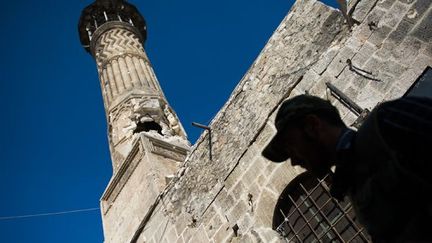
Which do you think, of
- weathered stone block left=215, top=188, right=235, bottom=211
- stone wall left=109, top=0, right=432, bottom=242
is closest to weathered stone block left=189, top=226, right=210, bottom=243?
stone wall left=109, top=0, right=432, bottom=242

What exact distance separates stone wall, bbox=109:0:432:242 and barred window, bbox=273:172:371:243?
124mm

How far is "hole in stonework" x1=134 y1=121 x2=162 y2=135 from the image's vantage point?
920 centimetres

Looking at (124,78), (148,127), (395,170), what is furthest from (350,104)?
(124,78)

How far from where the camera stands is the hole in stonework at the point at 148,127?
362 inches

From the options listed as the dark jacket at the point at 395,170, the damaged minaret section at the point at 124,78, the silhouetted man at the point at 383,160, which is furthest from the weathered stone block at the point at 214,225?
the dark jacket at the point at 395,170

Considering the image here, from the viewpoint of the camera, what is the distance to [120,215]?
7188 millimetres

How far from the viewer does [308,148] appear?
1576mm

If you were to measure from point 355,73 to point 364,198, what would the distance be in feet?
9.04

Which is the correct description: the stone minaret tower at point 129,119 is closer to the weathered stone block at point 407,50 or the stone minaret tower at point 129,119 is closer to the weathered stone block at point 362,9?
the weathered stone block at point 362,9

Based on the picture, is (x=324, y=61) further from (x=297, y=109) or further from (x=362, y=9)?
(x=297, y=109)

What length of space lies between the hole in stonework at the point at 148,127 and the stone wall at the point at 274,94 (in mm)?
3560

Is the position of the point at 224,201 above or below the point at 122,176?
below

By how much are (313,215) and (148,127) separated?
596 centimetres

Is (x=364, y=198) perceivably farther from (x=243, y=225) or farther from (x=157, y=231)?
(x=157, y=231)
